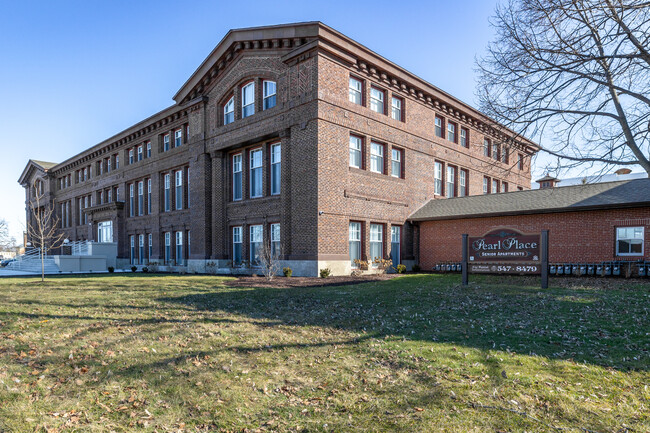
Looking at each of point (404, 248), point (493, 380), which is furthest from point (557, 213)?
point (493, 380)

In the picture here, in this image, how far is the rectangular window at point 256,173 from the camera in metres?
23.5

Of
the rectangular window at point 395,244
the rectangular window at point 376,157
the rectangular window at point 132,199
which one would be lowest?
the rectangular window at point 395,244

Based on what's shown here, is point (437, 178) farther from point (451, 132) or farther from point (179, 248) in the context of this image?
point (179, 248)

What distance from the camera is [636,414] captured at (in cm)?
437

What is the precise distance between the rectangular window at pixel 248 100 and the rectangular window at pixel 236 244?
691 centimetres

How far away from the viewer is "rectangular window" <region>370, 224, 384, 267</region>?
22.4 meters

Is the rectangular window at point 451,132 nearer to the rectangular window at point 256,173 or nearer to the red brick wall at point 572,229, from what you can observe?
the red brick wall at point 572,229

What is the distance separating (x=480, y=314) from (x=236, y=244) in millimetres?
17824

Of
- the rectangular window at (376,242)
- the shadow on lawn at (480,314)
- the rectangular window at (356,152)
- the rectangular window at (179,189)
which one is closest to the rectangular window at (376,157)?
the rectangular window at (356,152)

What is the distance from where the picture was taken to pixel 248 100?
23875 millimetres

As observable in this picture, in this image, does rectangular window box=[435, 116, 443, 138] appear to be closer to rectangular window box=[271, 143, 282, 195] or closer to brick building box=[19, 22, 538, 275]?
brick building box=[19, 22, 538, 275]

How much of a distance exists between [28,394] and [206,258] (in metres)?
21.3

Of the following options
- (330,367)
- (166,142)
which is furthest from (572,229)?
(166,142)

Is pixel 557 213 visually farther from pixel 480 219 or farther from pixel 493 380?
pixel 493 380
